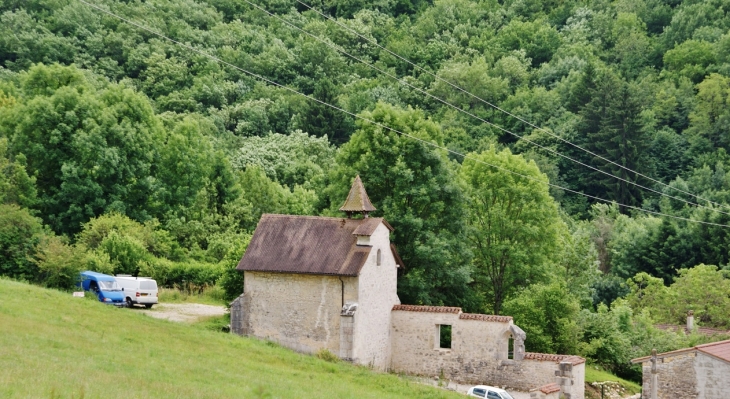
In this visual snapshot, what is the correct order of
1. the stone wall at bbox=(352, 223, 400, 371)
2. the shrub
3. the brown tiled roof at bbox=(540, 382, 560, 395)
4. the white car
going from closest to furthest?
the brown tiled roof at bbox=(540, 382, 560, 395) → the white car → the shrub → the stone wall at bbox=(352, 223, 400, 371)

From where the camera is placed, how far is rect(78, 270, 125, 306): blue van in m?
39.8

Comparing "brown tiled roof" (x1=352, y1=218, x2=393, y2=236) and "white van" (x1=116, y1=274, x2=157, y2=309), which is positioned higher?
"brown tiled roof" (x1=352, y1=218, x2=393, y2=236)

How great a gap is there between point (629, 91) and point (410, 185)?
51535mm

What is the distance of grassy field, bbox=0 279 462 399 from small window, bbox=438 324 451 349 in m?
6.43

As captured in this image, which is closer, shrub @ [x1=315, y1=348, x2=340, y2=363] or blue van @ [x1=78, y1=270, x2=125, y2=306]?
shrub @ [x1=315, y1=348, x2=340, y2=363]

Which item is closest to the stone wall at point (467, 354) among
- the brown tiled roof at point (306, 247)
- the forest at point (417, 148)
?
the brown tiled roof at point (306, 247)

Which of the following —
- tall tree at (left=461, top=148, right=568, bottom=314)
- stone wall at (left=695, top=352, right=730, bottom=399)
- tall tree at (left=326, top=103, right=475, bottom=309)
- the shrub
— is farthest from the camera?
tall tree at (left=461, top=148, right=568, bottom=314)

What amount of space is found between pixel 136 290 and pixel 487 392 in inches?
617

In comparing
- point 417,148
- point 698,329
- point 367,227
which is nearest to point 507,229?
point 417,148

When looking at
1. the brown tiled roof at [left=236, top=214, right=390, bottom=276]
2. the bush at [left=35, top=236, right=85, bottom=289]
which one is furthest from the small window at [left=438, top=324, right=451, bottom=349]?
the bush at [left=35, top=236, right=85, bottom=289]

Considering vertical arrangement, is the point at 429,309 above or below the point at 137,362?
above

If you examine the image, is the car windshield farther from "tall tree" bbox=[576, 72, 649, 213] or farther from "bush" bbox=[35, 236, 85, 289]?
"tall tree" bbox=[576, 72, 649, 213]

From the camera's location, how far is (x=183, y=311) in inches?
1635

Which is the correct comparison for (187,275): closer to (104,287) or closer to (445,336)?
(104,287)
